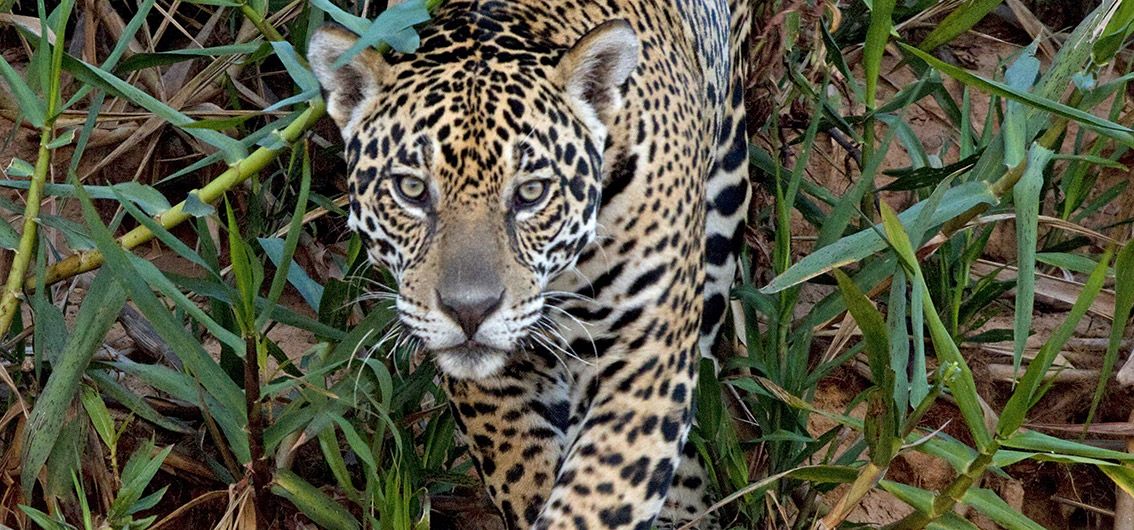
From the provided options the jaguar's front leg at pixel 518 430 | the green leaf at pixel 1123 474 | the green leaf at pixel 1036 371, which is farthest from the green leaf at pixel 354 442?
the green leaf at pixel 1123 474

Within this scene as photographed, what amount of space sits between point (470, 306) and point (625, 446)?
666 mm

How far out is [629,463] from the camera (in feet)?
12.3

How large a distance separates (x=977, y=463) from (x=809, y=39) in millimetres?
2184

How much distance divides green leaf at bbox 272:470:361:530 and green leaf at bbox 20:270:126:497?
22.2 inches

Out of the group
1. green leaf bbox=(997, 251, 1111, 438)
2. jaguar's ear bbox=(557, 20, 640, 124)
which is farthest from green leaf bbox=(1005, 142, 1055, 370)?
jaguar's ear bbox=(557, 20, 640, 124)

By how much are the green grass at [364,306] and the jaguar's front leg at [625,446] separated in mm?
245

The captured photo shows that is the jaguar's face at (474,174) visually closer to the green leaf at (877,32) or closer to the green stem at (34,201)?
the green stem at (34,201)

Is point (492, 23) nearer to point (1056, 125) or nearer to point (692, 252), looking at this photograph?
point (692, 252)

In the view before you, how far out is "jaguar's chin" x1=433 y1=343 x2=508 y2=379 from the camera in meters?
3.43

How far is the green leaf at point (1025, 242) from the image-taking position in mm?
3568

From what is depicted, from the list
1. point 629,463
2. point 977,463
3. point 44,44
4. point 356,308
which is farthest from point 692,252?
point 44,44

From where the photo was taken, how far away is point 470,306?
3.31 meters

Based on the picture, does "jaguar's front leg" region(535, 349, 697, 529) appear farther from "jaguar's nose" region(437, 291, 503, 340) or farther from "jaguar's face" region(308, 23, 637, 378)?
"jaguar's nose" region(437, 291, 503, 340)

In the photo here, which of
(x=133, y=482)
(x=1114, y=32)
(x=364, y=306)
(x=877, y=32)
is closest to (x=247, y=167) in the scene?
(x=133, y=482)
